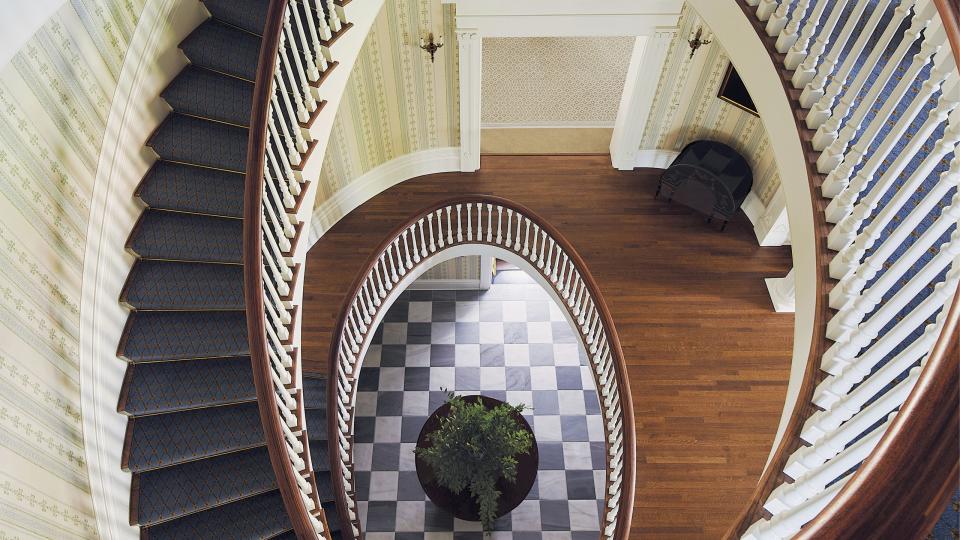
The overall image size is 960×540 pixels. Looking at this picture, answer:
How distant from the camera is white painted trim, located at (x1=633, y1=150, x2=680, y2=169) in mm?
6934

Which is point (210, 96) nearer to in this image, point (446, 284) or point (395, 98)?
point (395, 98)

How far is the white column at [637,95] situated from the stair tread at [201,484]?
4.86 meters

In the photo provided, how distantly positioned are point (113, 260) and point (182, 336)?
1.67ft

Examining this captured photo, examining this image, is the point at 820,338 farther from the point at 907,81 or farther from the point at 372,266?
the point at 372,266

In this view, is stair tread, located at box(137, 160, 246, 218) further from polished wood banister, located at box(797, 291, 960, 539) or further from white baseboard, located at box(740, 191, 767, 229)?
white baseboard, located at box(740, 191, 767, 229)

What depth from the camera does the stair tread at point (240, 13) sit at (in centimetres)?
371

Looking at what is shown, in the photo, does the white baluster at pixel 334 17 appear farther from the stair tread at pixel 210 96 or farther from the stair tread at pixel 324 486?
the stair tread at pixel 324 486

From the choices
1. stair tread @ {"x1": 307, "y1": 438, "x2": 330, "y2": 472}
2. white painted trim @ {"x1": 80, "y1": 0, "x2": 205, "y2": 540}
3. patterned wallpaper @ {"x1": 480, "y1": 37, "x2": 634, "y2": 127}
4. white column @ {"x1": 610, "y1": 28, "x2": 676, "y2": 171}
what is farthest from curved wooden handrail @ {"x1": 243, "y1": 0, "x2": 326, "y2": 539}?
patterned wallpaper @ {"x1": 480, "y1": 37, "x2": 634, "y2": 127}

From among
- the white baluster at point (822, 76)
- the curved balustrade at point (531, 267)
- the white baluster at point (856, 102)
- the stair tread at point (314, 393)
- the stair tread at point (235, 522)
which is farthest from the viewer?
the stair tread at point (314, 393)

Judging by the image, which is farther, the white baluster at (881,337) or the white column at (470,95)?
the white column at (470,95)

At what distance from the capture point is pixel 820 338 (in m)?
2.82

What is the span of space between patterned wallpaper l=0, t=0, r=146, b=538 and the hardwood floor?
2979mm

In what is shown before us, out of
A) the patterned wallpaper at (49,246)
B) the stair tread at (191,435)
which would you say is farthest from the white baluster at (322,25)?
the stair tread at (191,435)

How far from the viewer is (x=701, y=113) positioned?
650 centimetres
